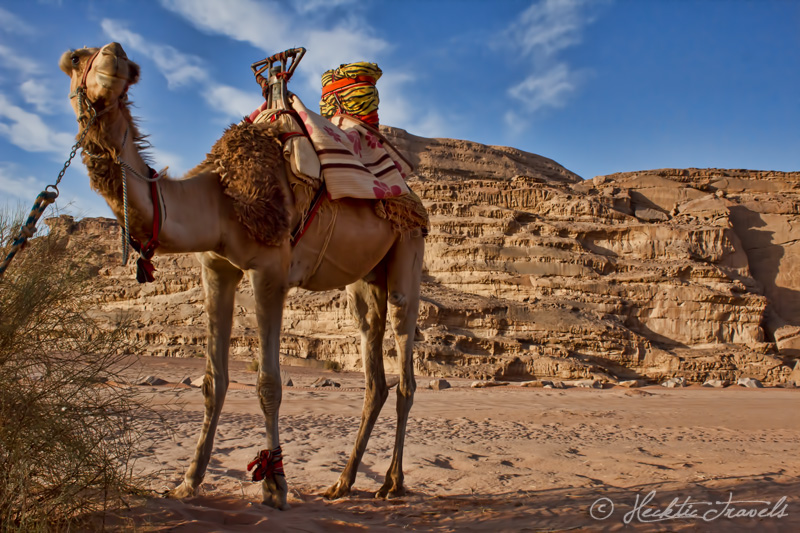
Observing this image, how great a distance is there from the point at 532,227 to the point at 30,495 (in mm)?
37321

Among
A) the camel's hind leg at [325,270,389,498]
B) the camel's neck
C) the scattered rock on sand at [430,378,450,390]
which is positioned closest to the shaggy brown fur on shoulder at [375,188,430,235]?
the camel's hind leg at [325,270,389,498]

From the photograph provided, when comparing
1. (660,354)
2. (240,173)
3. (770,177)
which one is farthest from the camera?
(770,177)

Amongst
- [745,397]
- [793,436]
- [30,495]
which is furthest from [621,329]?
[30,495]

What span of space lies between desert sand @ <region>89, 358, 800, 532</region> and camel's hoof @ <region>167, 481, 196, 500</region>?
70mm

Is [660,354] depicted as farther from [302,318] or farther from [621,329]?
[302,318]

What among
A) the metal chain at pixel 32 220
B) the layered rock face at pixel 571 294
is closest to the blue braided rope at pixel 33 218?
the metal chain at pixel 32 220

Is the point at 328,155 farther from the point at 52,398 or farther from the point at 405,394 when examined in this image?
the point at 52,398

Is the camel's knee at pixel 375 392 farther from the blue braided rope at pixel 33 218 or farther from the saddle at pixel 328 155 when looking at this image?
the blue braided rope at pixel 33 218

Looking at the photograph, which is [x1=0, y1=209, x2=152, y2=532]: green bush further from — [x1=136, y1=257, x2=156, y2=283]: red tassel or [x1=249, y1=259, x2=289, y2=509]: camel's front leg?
[x1=249, y1=259, x2=289, y2=509]: camel's front leg

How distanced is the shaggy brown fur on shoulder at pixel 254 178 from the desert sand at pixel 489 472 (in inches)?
53.0

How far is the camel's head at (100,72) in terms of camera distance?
3.46 metres

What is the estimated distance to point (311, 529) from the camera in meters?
3.83

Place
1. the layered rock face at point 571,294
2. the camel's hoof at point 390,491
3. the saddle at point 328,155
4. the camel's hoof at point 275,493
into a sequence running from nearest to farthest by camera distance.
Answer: the camel's hoof at point 275,493 < the saddle at point 328,155 < the camel's hoof at point 390,491 < the layered rock face at point 571,294

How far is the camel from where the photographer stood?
3598 mm
